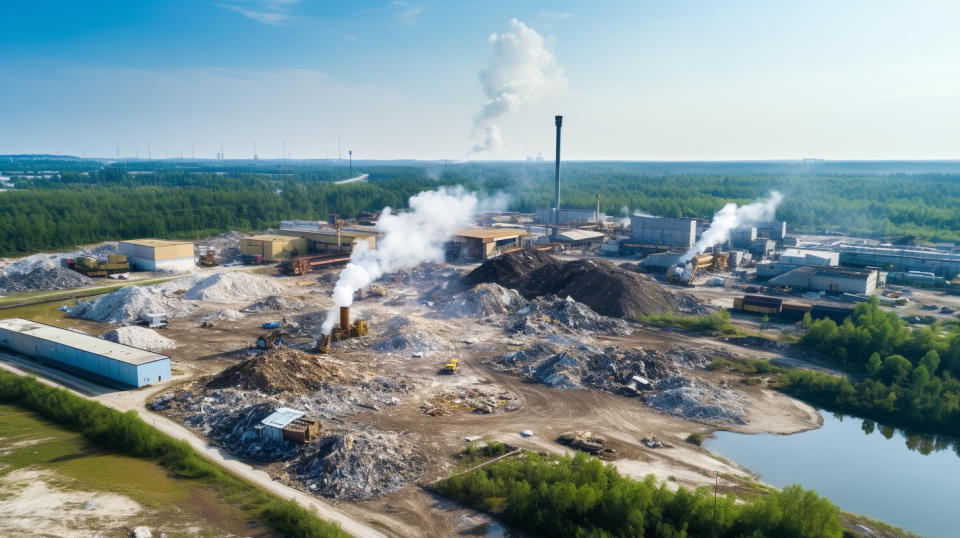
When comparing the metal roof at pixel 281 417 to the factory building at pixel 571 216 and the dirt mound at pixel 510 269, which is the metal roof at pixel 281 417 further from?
the factory building at pixel 571 216

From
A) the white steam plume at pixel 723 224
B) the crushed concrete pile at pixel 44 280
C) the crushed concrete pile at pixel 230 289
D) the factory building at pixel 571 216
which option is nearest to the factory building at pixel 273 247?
the crushed concrete pile at pixel 230 289

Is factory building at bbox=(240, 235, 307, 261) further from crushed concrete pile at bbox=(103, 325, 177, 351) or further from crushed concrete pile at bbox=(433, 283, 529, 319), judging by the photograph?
crushed concrete pile at bbox=(103, 325, 177, 351)

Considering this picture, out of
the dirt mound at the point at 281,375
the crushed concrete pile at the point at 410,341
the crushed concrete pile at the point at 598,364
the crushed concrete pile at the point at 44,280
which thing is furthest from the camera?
the crushed concrete pile at the point at 44,280

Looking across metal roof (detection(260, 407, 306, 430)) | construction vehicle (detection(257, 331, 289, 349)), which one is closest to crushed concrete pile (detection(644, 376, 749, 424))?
metal roof (detection(260, 407, 306, 430))

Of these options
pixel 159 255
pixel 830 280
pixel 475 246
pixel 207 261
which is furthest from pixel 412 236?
pixel 830 280

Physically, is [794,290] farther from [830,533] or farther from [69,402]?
[69,402]

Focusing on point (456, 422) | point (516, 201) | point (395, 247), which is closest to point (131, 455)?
point (456, 422)

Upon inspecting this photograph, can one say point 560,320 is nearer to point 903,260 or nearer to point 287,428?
point 287,428

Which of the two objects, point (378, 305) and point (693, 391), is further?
point (378, 305)
